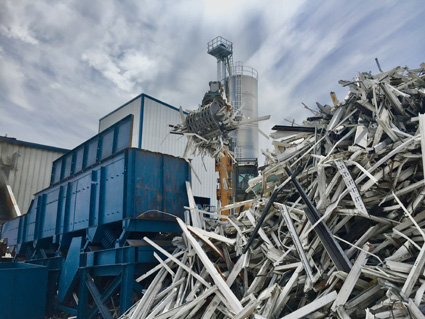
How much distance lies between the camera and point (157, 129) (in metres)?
17.7

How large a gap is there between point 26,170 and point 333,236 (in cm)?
1749

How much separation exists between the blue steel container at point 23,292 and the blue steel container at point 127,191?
1311 millimetres

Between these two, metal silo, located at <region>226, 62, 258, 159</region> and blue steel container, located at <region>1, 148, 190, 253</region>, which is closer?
blue steel container, located at <region>1, 148, 190, 253</region>

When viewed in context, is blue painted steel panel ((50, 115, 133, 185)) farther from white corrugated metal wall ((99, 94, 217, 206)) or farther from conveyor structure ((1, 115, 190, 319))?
white corrugated metal wall ((99, 94, 217, 206))

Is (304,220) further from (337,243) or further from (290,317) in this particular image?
(290,317)

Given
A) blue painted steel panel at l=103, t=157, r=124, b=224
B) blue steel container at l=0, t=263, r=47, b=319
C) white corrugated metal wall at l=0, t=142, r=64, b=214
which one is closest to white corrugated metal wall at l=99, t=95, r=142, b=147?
white corrugated metal wall at l=0, t=142, r=64, b=214

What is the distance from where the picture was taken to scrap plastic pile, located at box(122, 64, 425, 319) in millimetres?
3227

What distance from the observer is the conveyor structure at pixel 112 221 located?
6.05 m

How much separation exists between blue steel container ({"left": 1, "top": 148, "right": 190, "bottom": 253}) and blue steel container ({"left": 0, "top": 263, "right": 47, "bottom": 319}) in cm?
131

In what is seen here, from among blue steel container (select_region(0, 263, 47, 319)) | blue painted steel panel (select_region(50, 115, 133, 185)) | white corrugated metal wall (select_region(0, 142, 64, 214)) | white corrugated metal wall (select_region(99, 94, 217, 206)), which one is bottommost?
blue steel container (select_region(0, 263, 47, 319))

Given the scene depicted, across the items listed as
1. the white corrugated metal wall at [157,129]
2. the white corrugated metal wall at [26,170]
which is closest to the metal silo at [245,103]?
the white corrugated metal wall at [157,129]

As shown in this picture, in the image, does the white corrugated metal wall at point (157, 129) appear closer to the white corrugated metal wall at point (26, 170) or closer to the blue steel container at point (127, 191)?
the white corrugated metal wall at point (26, 170)

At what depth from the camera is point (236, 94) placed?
2277 cm

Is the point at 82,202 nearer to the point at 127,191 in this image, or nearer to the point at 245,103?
the point at 127,191
